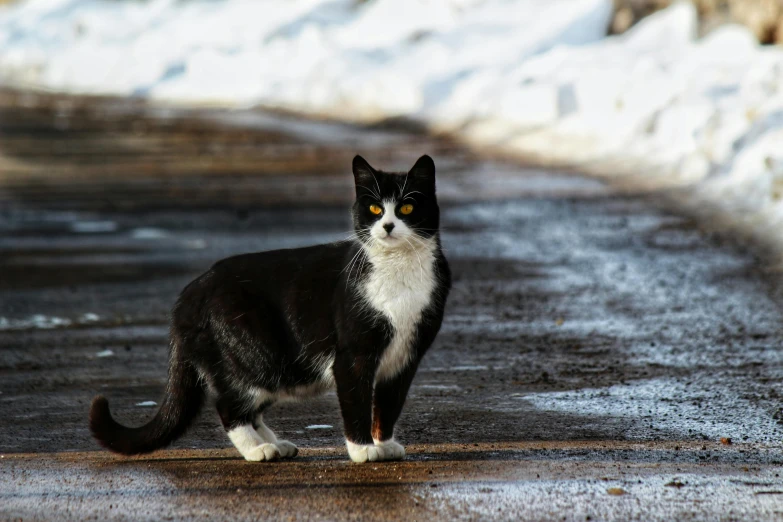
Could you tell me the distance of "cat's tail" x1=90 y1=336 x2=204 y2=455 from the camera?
5.84m

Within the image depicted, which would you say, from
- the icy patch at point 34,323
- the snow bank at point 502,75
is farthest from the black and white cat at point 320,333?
the snow bank at point 502,75

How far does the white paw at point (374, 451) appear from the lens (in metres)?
5.69

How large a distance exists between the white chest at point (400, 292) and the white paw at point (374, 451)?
0.30 meters

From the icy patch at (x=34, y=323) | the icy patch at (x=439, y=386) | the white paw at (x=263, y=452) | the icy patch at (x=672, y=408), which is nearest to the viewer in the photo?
the white paw at (x=263, y=452)

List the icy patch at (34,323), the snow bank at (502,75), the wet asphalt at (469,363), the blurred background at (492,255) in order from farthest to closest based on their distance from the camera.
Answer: the snow bank at (502,75) < the icy patch at (34,323) < the blurred background at (492,255) < the wet asphalt at (469,363)

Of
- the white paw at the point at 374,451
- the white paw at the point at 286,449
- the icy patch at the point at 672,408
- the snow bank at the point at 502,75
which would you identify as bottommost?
the snow bank at the point at 502,75

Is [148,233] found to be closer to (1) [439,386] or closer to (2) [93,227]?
(2) [93,227]

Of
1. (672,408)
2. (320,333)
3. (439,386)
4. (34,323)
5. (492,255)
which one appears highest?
(320,333)

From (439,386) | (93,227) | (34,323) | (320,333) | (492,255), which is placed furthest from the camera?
(93,227)

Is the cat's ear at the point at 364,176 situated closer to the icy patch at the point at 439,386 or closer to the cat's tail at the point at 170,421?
the cat's tail at the point at 170,421

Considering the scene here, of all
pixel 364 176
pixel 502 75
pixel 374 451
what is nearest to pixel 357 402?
pixel 374 451

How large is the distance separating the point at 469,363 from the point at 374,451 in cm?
242

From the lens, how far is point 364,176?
5.98 metres

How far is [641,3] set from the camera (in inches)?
1082
